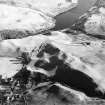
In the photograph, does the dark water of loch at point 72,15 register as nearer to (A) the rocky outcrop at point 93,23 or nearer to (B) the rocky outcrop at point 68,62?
(A) the rocky outcrop at point 93,23

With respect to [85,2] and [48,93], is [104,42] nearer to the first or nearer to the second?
[48,93]

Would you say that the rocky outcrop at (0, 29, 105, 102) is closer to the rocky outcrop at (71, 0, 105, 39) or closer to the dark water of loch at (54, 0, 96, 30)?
the rocky outcrop at (71, 0, 105, 39)

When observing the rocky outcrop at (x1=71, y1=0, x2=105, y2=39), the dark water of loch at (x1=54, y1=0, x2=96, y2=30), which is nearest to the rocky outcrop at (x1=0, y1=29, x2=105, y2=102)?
the rocky outcrop at (x1=71, y1=0, x2=105, y2=39)

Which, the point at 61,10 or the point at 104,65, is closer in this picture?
the point at 104,65

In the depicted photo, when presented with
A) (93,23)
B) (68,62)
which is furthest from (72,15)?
(68,62)

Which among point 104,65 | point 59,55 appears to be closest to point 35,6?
point 59,55

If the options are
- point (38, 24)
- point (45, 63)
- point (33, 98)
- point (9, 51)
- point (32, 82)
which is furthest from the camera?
point (38, 24)

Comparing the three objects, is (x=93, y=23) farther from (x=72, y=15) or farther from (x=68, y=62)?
(x=68, y=62)

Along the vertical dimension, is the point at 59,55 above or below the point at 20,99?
above
